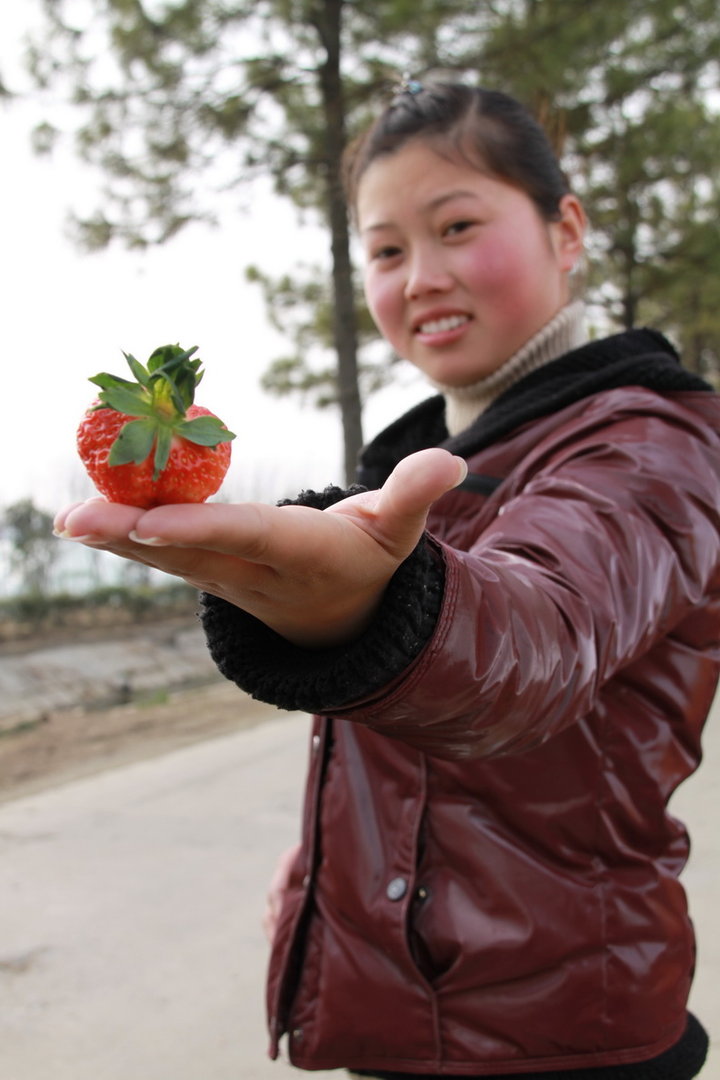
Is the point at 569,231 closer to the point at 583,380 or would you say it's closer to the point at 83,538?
the point at 583,380

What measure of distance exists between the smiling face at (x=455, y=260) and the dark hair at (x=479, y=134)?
0.06 ft

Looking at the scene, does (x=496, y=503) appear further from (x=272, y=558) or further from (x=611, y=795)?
(x=272, y=558)

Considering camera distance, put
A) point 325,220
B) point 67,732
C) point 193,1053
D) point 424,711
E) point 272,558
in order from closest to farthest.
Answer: point 272,558
point 424,711
point 193,1053
point 67,732
point 325,220

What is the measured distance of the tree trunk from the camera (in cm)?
783

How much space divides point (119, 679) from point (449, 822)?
317 inches

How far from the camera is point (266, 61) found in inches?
309

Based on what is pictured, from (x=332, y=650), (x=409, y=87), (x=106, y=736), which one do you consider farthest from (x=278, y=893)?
(x=106, y=736)

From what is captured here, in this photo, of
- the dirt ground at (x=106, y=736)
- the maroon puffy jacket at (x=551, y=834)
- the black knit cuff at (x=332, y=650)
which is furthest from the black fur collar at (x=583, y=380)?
the dirt ground at (x=106, y=736)

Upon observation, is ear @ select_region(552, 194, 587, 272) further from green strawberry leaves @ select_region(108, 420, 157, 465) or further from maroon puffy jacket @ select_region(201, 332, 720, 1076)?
green strawberry leaves @ select_region(108, 420, 157, 465)

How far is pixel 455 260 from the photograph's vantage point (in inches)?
55.3

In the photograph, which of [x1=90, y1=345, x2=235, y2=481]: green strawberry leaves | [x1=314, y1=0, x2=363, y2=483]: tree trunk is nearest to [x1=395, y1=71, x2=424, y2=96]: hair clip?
[x1=90, y1=345, x2=235, y2=481]: green strawberry leaves

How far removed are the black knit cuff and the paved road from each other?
5.93 feet

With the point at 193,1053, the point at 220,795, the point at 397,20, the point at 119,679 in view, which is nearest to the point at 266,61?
the point at 397,20

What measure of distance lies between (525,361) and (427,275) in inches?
7.4
